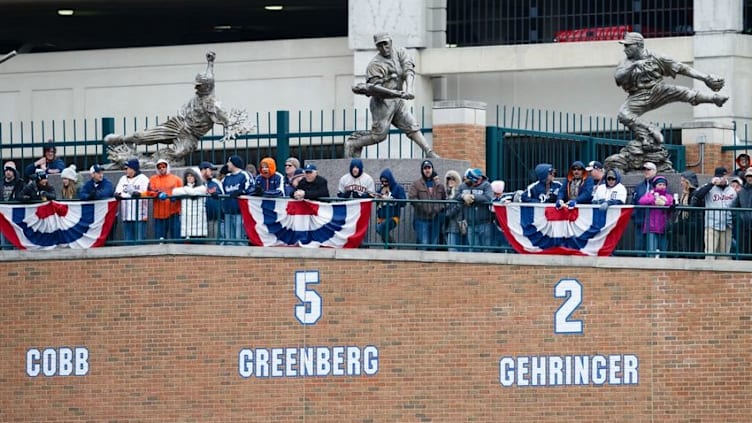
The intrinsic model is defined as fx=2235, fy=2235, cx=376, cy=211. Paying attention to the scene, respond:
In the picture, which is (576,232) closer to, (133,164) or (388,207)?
(388,207)

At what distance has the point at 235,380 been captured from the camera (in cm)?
2900

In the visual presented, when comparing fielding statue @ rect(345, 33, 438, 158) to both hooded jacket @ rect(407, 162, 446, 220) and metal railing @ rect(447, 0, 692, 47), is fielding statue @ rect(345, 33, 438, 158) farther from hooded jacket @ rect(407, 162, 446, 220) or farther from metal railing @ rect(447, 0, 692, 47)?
metal railing @ rect(447, 0, 692, 47)

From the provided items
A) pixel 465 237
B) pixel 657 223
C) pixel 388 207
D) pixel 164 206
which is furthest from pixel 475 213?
pixel 164 206

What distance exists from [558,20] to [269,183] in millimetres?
15494

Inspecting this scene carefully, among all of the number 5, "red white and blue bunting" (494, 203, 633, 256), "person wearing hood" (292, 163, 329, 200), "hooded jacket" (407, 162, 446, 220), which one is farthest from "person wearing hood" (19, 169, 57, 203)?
"red white and blue bunting" (494, 203, 633, 256)

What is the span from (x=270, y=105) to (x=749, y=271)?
18.1m

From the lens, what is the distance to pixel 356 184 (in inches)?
1166

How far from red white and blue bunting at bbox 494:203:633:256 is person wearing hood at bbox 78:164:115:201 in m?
5.58

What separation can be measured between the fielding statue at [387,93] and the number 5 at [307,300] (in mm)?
3175

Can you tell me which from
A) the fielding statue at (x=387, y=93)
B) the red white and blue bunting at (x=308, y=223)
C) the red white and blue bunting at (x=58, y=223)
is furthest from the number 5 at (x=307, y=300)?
the fielding statue at (x=387, y=93)

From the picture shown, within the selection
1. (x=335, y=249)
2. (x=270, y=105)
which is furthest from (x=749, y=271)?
(x=270, y=105)

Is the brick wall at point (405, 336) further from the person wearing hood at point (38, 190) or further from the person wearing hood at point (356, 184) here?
the person wearing hood at point (38, 190)

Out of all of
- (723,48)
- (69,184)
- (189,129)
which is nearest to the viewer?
(69,184)

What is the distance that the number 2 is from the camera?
2866cm
